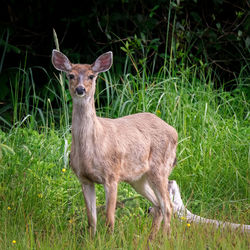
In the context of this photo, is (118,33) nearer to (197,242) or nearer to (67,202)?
(67,202)

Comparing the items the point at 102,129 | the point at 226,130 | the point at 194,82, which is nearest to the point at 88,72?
the point at 102,129

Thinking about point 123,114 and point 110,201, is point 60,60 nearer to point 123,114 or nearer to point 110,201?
point 110,201

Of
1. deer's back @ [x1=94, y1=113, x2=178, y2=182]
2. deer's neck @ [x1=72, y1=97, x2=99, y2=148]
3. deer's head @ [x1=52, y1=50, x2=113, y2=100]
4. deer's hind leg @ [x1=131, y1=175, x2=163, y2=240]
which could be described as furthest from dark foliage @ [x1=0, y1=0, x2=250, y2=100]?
deer's neck @ [x1=72, y1=97, x2=99, y2=148]

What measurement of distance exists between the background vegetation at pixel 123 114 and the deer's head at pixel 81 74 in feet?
2.58

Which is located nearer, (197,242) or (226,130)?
(197,242)

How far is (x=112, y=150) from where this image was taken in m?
5.32

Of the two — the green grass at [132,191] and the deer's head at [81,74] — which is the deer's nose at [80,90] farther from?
the green grass at [132,191]

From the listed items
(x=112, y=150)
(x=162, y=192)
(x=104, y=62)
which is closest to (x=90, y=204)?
(x=112, y=150)

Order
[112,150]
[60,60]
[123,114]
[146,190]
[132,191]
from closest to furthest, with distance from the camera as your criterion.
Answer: [112,150] → [60,60] → [146,190] → [132,191] → [123,114]

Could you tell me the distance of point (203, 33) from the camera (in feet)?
28.8

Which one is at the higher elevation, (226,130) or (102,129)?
(102,129)

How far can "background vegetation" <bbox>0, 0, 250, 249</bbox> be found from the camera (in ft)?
16.6

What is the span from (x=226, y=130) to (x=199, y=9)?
303 cm

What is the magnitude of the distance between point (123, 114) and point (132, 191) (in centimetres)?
129
